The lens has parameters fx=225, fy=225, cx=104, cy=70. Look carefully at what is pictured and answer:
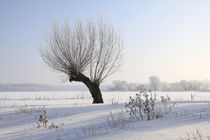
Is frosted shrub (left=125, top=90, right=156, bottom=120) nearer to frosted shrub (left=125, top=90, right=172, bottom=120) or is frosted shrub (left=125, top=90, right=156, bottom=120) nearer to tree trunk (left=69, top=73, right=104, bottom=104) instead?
frosted shrub (left=125, top=90, right=172, bottom=120)

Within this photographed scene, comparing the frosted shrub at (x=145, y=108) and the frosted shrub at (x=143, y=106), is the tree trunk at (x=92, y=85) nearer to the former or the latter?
the frosted shrub at (x=145, y=108)

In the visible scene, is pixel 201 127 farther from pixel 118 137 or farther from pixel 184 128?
pixel 118 137

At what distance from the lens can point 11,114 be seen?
8.15 metres

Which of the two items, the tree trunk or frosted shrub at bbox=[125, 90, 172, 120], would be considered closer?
frosted shrub at bbox=[125, 90, 172, 120]

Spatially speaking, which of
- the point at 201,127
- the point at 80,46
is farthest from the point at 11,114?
the point at 201,127

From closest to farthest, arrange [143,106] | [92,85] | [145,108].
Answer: [145,108] → [143,106] → [92,85]

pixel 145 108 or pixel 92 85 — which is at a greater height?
pixel 92 85

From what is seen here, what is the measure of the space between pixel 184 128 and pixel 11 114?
6.37 m

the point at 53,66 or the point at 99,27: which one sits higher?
the point at 99,27

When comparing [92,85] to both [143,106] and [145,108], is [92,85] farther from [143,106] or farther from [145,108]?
[145,108]

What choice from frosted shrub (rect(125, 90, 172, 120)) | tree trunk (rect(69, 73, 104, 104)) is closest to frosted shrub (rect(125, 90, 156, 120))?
frosted shrub (rect(125, 90, 172, 120))

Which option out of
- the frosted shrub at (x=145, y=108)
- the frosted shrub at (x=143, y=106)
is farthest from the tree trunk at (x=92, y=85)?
the frosted shrub at (x=143, y=106)

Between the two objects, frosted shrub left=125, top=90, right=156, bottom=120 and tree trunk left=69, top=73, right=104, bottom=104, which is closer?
frosted shrub left=125, top=90, right=156, bottom=120

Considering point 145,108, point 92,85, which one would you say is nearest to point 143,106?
point 145,108
